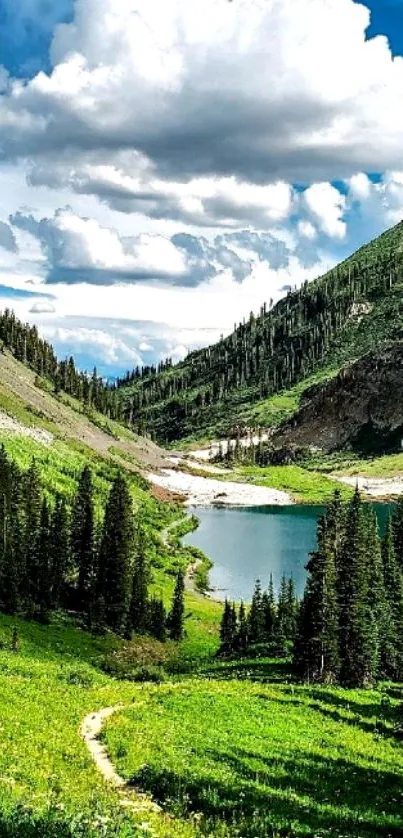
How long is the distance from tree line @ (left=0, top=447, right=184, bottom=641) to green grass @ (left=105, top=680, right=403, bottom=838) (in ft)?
150

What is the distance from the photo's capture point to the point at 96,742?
1056 inches

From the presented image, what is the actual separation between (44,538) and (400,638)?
44.6 m

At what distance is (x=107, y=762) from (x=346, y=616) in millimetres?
38078

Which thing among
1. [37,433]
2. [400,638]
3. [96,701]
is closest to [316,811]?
[96,701]

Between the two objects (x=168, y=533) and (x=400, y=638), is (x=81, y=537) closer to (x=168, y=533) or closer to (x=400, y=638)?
(x=400, y=638)

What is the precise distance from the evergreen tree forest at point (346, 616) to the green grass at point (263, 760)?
48.1 feet

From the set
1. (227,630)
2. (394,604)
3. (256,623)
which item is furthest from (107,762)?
(256,623)

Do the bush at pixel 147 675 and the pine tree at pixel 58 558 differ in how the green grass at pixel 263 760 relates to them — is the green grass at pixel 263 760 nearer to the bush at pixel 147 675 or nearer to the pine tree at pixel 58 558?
the bush at pixel 147 675

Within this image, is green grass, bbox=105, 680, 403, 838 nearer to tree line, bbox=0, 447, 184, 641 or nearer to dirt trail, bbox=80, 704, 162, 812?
dirt trail, bbox=80, 704, 162, 812

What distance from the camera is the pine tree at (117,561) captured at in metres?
87.5

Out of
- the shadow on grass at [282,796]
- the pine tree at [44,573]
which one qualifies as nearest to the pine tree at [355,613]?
the shadow on grass at [282,796]

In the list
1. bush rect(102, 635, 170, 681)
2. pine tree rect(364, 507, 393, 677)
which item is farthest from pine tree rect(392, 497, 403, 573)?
bush rect(102, 635, 170, 681)

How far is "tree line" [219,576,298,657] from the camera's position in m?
74.6

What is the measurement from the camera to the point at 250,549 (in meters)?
160
